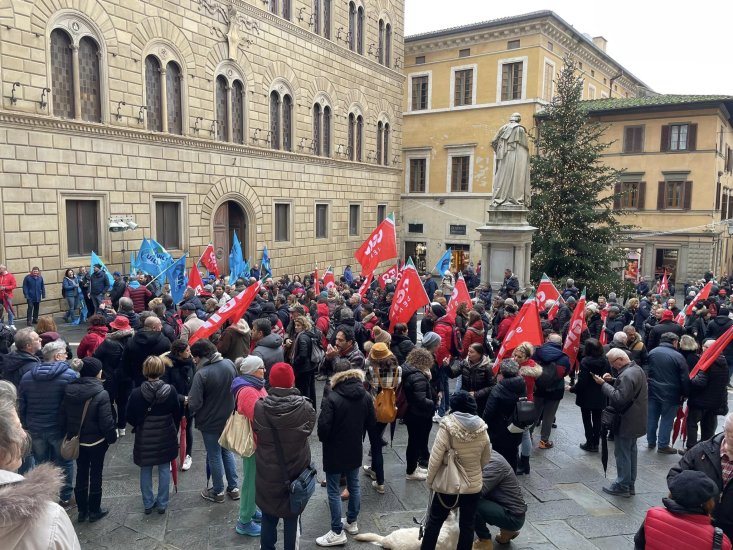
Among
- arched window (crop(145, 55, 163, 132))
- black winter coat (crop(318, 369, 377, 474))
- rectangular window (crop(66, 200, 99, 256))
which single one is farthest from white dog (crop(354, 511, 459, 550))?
arched window (crop(145, 55, 163, 132))

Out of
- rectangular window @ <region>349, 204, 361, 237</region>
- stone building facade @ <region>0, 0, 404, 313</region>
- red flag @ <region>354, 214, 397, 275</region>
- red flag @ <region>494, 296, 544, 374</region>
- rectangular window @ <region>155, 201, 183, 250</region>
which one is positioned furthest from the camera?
rectangular window @ <region>349, 204, 361, 237</region>

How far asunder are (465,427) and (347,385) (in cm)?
124

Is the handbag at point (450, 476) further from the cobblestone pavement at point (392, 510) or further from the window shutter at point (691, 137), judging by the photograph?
the window shutter at point (691, 137)

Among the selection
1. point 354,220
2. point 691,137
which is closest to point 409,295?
point 354,220

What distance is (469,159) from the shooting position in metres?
33.5

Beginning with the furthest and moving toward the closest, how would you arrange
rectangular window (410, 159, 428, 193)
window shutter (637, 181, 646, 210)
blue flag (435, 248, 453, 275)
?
rectangular window (410, 159, 428, 193) < window shutter (637, 181, 646, 210) < blue flag (435, 248, 453, 275)

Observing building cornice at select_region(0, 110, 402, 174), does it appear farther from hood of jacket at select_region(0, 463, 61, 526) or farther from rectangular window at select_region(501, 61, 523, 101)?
hood of jacket at select_region(0, 463, 61, 526)

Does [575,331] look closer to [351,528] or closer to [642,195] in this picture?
[351,528]

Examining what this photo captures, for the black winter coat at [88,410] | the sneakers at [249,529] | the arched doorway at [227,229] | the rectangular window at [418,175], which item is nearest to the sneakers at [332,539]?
the sneakers at [249,529]

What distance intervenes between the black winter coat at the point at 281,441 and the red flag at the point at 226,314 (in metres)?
3.16

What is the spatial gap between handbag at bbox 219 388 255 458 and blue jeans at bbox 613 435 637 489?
4.15 meters

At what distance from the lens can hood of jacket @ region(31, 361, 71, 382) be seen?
5379 mm

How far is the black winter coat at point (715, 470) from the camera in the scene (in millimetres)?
4176

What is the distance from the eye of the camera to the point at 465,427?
4.54 m
